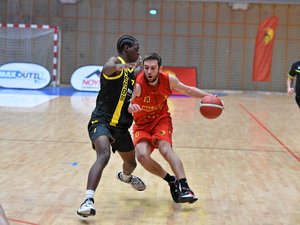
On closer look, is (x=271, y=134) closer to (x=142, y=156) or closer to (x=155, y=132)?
(x=155, y=132)

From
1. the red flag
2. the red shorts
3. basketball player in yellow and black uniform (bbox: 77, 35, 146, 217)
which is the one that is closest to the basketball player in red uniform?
the red shorts

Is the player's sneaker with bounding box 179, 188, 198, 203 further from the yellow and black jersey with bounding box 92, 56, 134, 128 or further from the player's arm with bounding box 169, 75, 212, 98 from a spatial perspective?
the player's arm with bounding box 169, 75, 212, 98

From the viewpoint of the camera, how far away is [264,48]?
20.1 m

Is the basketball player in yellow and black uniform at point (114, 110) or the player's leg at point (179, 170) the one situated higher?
the basketball player in yellow and black uniform at point (114, 110)

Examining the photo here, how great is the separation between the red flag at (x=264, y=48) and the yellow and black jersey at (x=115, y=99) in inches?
645

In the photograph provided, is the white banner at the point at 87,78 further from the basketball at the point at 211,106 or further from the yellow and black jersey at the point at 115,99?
the yellow and black jersey at the point at 115,99

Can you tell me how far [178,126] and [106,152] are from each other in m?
6.15

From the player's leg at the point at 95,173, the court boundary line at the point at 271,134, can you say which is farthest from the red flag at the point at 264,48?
the player's leg at the point at 95,173

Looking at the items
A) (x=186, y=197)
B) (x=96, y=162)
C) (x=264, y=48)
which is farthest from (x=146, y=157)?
(x=264, y=48)

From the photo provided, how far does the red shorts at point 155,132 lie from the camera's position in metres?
4.85

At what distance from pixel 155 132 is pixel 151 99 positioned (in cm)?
32

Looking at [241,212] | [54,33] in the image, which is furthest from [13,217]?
[54,33]

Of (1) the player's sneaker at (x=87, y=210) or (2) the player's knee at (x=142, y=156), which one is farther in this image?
(2) the player's knee at (x=142, y=156)

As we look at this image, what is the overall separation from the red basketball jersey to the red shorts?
48 mm
